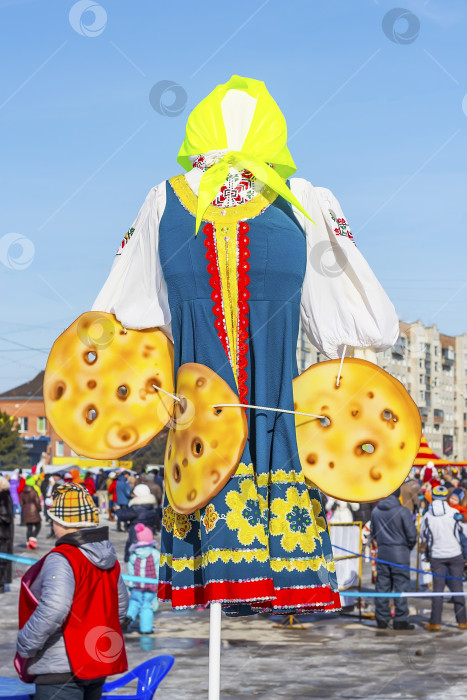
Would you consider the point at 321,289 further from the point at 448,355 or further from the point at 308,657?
the point at 448,355

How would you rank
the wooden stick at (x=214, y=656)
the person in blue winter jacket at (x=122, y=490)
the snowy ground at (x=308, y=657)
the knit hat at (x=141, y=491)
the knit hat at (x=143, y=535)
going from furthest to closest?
1. the person in blue winter jacket at (x=122, y=490)
2. the knit hat at (x=141, y=491)
3. the knit hat at (x=143, y=535)
4. the snowy ground at (x=308, y=657)
5. the wooden stick at (x=214, y=656)

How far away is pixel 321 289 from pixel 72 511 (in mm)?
1493

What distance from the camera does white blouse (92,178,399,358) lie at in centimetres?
404

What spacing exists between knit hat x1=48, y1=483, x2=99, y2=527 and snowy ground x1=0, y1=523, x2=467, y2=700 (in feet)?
12.4

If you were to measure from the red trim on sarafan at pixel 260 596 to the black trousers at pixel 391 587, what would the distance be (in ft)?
28.6

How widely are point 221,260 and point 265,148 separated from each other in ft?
1.54

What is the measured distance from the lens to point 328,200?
4102 mm

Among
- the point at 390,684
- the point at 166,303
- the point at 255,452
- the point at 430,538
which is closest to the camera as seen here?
the point at 255,452

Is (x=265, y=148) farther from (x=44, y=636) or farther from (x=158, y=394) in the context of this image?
(x=44, y=636)

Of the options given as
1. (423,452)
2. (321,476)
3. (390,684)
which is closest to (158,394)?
(321,476)

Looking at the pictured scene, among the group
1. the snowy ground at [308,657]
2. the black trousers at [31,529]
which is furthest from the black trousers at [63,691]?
the black trousers at [31,529]

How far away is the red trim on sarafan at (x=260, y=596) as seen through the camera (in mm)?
3705

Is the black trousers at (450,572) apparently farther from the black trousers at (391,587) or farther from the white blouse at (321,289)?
the white blouse at (321,289)

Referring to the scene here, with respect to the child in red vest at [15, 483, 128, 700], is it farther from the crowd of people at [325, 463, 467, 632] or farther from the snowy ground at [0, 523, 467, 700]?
the crowd of people at [325, 463, 467, 632]
